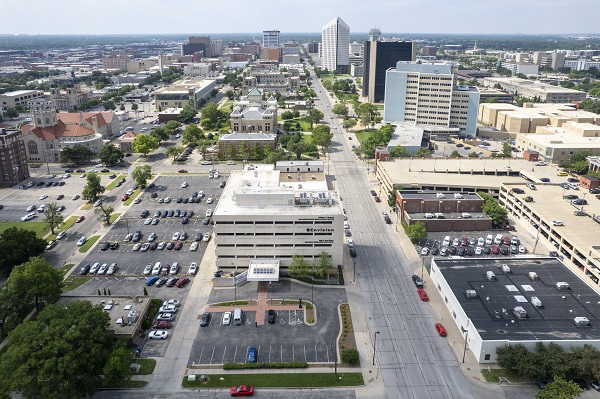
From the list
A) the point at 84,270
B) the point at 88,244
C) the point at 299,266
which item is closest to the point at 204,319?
the point at 299,266

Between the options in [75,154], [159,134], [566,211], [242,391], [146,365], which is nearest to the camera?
[242,391]

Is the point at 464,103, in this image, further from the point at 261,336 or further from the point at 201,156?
the point at 261,336

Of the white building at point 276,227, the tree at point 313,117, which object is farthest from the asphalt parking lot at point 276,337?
the tree at point 313,117

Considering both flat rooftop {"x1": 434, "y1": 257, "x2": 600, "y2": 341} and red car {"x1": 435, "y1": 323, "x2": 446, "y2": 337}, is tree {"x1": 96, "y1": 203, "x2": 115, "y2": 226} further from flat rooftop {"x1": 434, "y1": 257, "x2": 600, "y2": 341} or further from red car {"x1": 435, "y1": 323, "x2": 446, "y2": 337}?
red car {"x1": 435, "y1": 323, "x2": 446, "y2": 337}

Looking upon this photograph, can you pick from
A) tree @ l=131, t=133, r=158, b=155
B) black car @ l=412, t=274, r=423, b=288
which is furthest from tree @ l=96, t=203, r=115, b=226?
black car @ l=412, t=274, r=423, b=288

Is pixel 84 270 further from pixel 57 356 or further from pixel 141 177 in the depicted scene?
pixel 141 177

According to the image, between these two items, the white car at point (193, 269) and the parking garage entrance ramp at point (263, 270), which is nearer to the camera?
the parking garage entrance ramp at point (263, 270)

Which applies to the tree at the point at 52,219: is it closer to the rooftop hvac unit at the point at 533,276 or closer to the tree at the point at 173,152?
the tree at the point at 173,152
